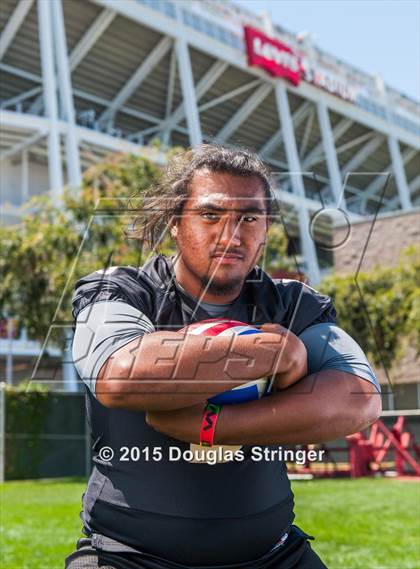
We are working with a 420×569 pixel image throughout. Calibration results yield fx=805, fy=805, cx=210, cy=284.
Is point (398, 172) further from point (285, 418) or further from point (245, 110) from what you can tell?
point (285, 418)

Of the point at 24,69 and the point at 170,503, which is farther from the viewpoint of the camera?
the point at 24,69

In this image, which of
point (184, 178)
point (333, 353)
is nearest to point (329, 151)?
point (184, 178)

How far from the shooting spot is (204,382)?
81.5 inches

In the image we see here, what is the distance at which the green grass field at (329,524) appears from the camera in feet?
23.8

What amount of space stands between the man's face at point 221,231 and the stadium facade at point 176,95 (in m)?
31.2

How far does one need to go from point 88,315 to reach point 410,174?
66.3 meters

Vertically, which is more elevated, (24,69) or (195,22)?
(195,22)

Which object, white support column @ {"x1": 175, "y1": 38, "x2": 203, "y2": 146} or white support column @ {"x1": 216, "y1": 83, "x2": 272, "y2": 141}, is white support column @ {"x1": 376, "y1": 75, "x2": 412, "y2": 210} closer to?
white support column @ {"x1": 216, "y1": 83, "x2": 272, "y2": 141}

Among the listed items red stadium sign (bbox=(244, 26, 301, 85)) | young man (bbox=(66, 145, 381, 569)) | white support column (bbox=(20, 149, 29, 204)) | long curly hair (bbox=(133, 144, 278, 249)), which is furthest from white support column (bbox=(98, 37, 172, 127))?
young man (bbox=(66, 145, 381, 569))

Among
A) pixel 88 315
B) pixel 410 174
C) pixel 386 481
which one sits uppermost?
pixel 410 174

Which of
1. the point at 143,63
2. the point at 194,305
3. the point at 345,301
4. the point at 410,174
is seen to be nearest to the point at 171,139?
the point at 143,63

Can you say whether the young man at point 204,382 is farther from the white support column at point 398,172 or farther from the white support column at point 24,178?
the white support column at point 398,172

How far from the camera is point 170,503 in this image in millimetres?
2371

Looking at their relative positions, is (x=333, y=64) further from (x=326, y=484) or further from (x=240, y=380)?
(x=240, y=380)
